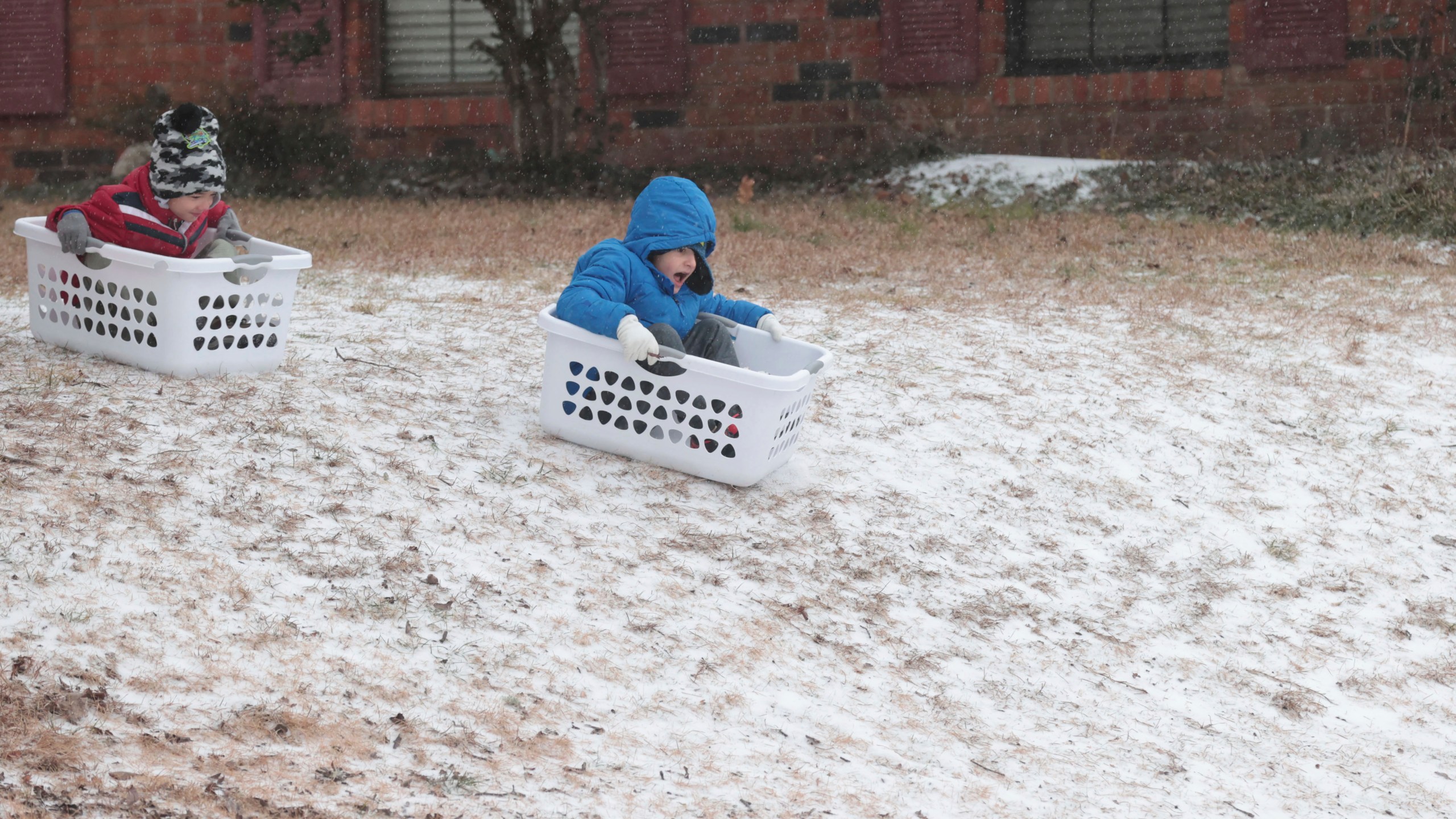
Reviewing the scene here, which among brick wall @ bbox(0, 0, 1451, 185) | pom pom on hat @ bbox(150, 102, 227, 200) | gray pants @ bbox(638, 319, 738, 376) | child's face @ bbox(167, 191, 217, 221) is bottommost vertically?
gray pants @ bbox(638, 319, 738, 376)

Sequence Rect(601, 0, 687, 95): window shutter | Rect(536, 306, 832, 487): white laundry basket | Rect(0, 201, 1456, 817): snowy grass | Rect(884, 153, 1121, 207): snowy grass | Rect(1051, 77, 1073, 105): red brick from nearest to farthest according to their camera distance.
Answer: Rect(0, 201, 1456, 817): snowy grass → Rect(536, 306, 832, 487): white laundry basket → Rect(884, 153, 1121, 207): snowy grass → Rect(1051, 77, 1073, 105): red brick → Rect(601, 0, 687, 95): window shutter

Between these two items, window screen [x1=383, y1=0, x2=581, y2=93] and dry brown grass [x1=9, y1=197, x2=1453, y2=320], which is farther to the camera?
window screen [x1=383, y1=0, x2=581, y2=93]

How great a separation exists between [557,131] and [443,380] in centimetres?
736

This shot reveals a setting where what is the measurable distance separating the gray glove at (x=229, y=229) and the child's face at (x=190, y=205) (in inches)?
4.8

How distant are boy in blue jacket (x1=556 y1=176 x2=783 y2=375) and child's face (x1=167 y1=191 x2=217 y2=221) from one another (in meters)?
1.32

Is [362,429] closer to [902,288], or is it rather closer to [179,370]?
[179,370]

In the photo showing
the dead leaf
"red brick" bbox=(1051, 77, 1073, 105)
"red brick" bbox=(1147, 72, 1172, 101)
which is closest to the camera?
the dead leaf

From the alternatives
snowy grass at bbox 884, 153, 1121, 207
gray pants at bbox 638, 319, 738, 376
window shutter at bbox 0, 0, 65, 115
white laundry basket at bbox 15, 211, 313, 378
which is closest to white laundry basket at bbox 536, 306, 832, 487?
gray pants at bbox 638, 319, 738, 376

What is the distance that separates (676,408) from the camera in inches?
157

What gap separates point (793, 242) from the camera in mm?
8227

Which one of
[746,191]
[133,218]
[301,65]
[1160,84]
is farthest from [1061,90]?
[133,218]

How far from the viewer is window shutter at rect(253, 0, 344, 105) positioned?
12.3m

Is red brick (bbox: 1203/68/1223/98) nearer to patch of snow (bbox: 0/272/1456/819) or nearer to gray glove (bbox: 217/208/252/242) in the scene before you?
patch of snow (bbox: 0/272/1456/819)

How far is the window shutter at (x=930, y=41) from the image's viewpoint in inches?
458
